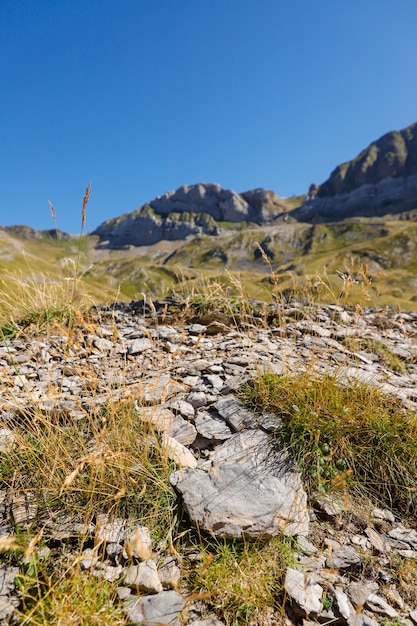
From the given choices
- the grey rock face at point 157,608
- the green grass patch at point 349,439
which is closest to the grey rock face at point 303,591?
the grey rock face at point 157,608

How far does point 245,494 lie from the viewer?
2840 millimetres

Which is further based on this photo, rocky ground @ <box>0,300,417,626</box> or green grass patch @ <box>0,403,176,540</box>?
green grass patch @ <box>0,403,176,540</box>

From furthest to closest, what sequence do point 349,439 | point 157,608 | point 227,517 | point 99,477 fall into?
point 349,439, point 99,477, point 227,517, point 157,608

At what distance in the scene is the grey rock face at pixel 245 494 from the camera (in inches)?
102

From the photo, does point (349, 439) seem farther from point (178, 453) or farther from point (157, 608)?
point (157, 608)

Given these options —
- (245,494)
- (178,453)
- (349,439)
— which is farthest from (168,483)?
(349,439)

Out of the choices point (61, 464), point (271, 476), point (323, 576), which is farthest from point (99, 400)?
point (323, 576)

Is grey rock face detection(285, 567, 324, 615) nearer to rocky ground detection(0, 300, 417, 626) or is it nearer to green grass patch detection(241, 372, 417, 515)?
rocky ground detection(0, 300, 417, 626)

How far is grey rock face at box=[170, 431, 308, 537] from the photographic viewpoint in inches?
102

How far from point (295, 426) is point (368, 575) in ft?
4.33

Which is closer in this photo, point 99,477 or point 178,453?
point 99,477

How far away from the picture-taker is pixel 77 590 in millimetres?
1995

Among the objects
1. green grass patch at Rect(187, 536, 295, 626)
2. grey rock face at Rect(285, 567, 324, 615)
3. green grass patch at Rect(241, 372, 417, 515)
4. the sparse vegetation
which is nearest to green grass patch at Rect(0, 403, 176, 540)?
the sparse vegetation

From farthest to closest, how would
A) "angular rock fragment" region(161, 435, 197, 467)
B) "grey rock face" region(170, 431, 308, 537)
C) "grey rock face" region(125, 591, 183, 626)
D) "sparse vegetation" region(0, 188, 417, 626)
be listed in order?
1. "angular rock fragment" region(161, 435, 197, 467)
2. "grey rock face" region(170, 431, 308, 537)
3. "sparse vegetation" region(0, 188, 417, 626)
4. "grey rock face" region(125, 591, 183, 626)
